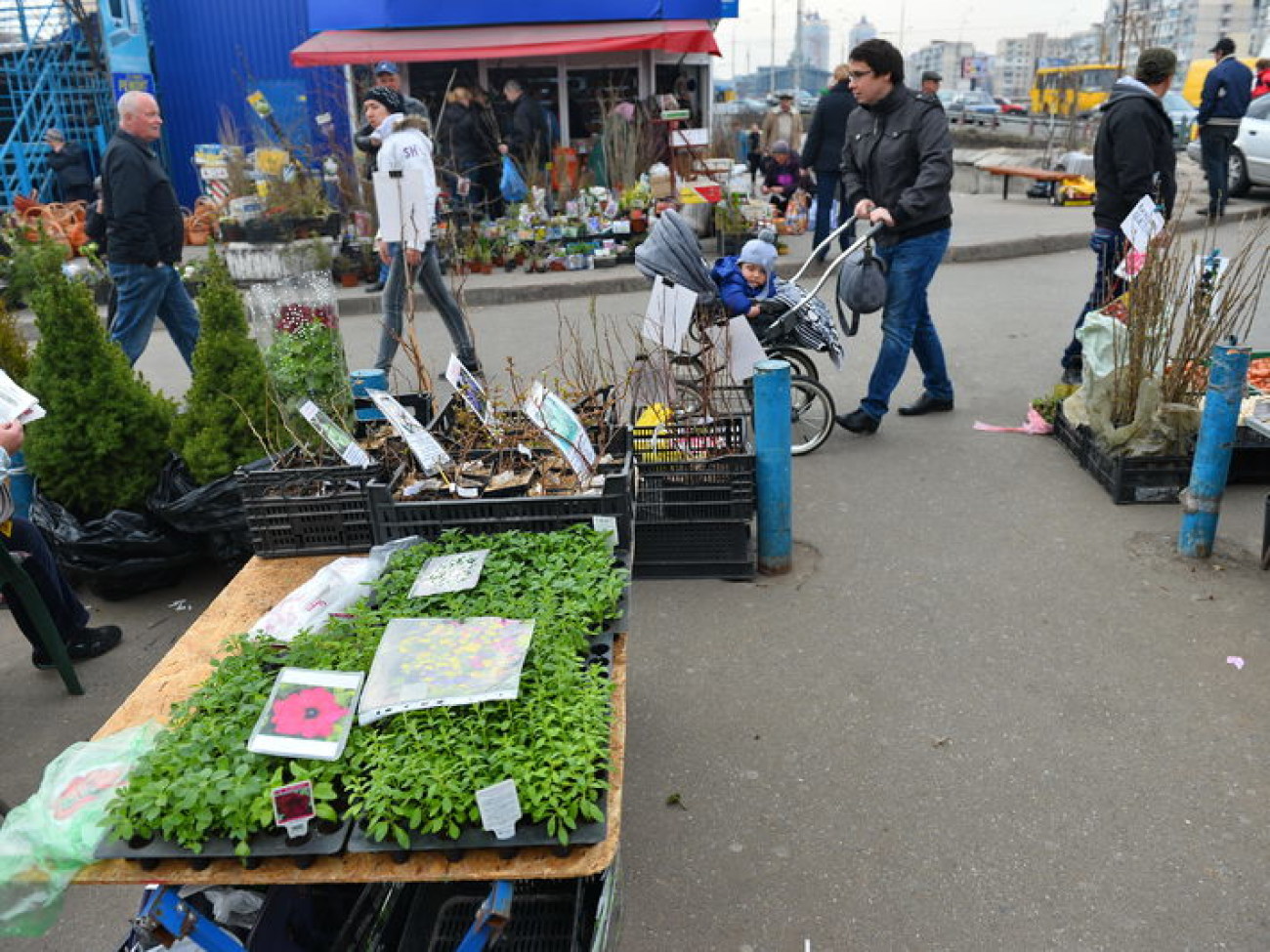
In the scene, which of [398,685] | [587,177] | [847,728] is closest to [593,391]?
[847,728]

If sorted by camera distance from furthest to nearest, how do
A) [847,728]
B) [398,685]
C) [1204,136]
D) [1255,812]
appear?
[1204,136]
[847,728]
[1255,812]
[398,685]

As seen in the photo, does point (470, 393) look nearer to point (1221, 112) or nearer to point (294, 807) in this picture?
point (294, 807)

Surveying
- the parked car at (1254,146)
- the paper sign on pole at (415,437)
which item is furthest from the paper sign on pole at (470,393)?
the parked car at (1254,146)

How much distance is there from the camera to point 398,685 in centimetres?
212

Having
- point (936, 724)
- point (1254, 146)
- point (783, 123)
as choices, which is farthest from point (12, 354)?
point (1254, 146)

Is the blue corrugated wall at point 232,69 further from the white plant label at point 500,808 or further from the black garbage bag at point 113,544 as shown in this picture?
the white plant label at point 500,808

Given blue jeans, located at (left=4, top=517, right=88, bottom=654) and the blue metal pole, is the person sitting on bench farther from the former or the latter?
the blue metal pole

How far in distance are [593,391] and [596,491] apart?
101cm

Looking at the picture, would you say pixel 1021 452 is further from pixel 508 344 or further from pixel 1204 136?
pixel 1204 136

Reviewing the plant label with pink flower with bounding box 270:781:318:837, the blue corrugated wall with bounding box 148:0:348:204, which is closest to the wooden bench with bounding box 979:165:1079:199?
the blue corrugated wall with bounding box 148:0:348:204

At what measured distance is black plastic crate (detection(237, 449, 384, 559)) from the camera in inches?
127

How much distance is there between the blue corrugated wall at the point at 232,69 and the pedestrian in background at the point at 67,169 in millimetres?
1756

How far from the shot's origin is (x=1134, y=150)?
6145 mm

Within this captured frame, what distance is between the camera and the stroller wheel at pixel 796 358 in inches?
229
